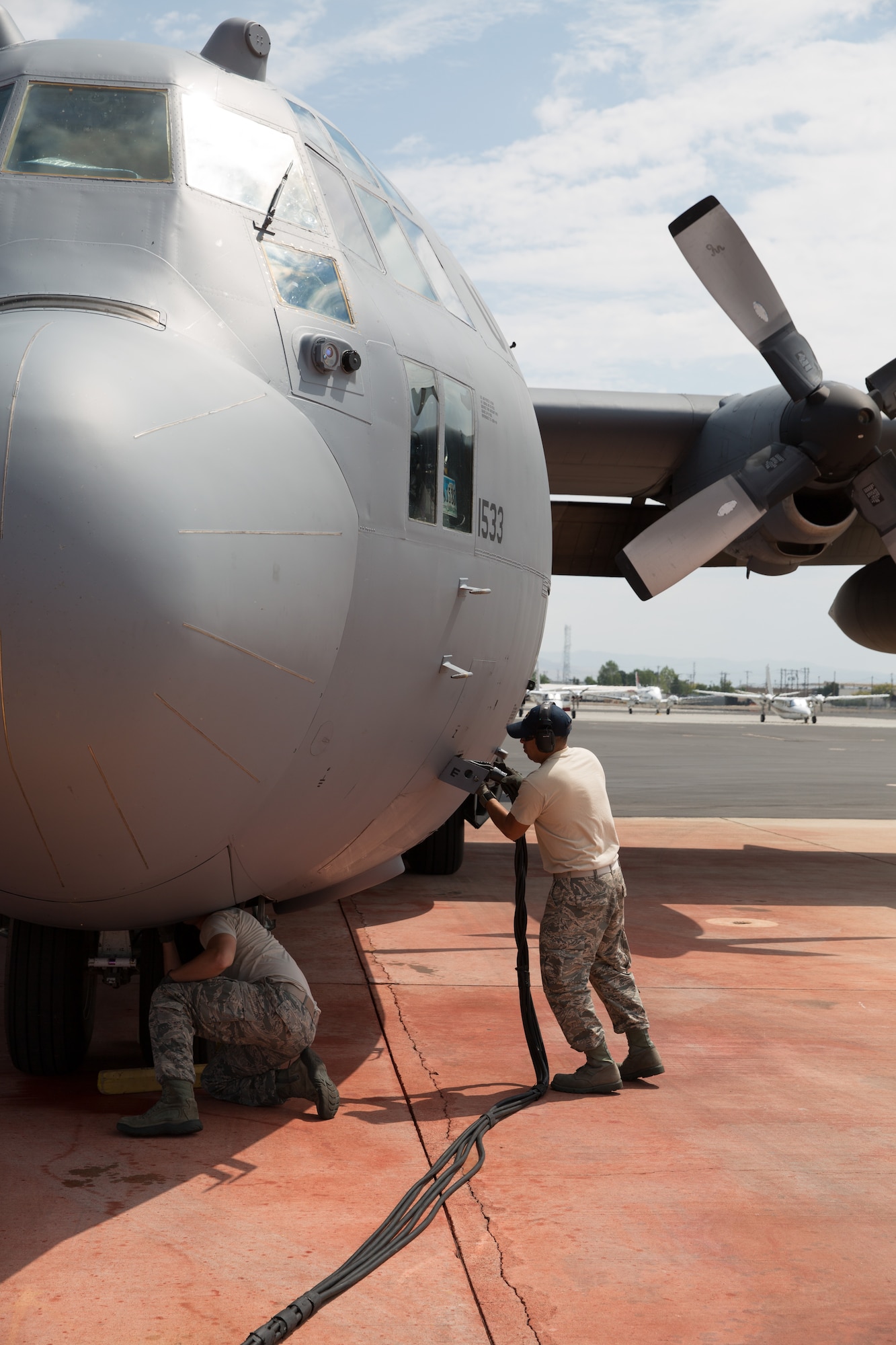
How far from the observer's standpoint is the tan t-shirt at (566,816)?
18.0 ft

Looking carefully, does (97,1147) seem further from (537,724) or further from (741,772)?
(741,772)

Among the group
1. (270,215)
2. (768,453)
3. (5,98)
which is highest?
(5,98)

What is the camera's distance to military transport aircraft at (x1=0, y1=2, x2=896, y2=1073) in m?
3.21

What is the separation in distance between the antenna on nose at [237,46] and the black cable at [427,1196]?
12.1ft

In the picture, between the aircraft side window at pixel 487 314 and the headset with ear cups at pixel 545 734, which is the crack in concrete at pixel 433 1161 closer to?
the headset with ear cups at pixel 545 734

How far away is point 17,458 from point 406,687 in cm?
188

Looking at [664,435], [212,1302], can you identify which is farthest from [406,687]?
[664,435]

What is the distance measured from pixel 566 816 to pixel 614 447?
684cm

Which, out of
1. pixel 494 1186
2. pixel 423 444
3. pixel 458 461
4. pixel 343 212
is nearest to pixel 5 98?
pixel 343 212

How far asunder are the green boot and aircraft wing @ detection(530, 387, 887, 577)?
642 centimetres

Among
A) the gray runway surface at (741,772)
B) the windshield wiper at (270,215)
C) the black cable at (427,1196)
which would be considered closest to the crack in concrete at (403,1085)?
the black cable at (427,1196)

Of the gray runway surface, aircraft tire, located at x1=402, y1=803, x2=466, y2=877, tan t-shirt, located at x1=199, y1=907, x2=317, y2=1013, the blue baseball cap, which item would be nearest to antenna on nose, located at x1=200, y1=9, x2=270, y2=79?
the blue baseball cap

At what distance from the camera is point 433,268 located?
568cm

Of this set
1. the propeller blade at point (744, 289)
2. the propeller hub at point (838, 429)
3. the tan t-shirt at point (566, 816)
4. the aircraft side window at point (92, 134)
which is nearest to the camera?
the aircraft side window at point (92, 134)
